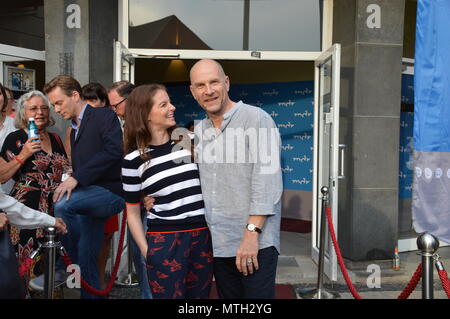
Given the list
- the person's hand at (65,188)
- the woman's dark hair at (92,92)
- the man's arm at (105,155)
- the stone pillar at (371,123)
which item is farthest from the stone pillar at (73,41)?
the stone pillar at (371,123)

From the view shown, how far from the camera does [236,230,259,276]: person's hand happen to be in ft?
6.18

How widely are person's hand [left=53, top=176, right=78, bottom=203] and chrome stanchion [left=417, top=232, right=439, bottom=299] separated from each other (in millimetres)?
2102

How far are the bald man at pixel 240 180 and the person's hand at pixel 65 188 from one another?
1203 mm

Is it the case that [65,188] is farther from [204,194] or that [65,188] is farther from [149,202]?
[204,194]

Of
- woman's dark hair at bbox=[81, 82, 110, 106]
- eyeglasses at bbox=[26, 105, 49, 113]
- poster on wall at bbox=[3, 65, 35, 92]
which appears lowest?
eyeglasses at bbox=[26, 105, 49, 113]

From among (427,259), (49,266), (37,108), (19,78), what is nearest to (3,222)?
(49,266)

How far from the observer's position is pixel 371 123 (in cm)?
494

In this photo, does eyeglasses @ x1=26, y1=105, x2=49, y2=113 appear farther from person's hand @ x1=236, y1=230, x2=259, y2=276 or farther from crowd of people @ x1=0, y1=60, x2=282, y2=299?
person's hand @ x1=236, y1=230, x2=259, y2=276

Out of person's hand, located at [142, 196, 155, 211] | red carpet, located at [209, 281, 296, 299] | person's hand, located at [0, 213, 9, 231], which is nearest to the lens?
person's hand, located at [0, 213, 9, 231]

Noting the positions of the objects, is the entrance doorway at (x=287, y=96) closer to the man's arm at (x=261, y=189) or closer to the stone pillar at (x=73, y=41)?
the stone pillar at (x=73, y=41)

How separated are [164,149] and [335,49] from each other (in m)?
2.98

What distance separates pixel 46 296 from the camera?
224 centimetres

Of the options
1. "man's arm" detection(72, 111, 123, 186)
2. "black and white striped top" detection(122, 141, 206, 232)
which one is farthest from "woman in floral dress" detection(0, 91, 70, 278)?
"black and white striped top" detection(122, 141, 206, 232)
